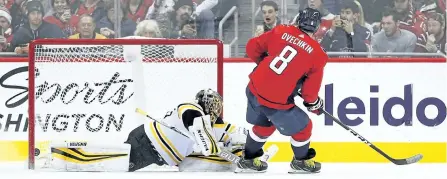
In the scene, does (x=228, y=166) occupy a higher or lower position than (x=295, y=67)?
lower

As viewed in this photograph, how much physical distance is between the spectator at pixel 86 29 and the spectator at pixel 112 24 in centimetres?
4

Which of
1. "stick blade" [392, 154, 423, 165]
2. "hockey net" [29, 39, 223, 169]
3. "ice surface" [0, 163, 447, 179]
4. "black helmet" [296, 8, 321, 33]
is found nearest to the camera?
"ice surface" [0, 163, 447, 179]

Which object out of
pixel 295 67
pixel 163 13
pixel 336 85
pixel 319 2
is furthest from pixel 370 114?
pixel 295 67

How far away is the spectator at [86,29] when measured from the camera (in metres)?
7.46

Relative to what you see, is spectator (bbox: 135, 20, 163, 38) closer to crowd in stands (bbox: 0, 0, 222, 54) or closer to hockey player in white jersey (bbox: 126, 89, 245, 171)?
crowd in stands (bbox: 0, 0, 222, 54)

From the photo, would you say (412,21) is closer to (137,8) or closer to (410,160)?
(410,160)

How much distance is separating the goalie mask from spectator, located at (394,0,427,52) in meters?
2.20

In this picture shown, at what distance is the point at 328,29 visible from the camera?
7.59 meters

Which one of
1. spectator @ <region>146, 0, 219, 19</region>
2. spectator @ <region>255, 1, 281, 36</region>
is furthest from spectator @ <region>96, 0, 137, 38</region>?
spectator @ <region>255, 1, 281, 36</region>

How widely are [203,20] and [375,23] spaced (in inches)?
47.9

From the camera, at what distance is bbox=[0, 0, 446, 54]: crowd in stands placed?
7.53 m

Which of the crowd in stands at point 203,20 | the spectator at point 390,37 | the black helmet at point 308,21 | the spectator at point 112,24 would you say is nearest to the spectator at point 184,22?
the crowd in stands at point 203,20

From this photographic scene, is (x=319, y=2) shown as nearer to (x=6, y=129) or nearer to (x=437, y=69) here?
(x=437, y=69)

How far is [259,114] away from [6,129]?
2.44 metres
